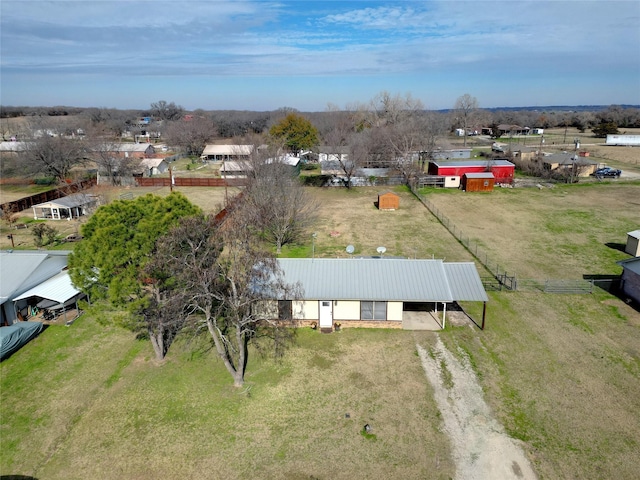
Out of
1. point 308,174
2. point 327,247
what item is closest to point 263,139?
point 308,174

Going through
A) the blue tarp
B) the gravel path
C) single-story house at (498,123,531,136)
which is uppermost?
single-story house at (498,123,531,136)

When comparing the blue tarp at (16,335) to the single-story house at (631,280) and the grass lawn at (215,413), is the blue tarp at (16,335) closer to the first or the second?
the grass lawn at (215,413)

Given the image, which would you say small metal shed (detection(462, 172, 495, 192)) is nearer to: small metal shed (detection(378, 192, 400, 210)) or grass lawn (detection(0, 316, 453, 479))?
small metal shed (detection(378, 192, 400, 210))

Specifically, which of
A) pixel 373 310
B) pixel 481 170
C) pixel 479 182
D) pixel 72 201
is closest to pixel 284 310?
pixel 373 310

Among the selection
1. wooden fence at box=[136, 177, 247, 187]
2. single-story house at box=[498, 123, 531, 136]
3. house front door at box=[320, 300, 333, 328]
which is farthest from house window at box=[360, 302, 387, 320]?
single-story house at box=[498, 123, 531, 136]

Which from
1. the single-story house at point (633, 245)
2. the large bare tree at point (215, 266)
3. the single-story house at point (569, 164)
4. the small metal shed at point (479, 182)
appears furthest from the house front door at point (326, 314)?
the single-story house at point (569, 164)

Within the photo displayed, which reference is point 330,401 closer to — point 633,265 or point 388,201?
point 633,265

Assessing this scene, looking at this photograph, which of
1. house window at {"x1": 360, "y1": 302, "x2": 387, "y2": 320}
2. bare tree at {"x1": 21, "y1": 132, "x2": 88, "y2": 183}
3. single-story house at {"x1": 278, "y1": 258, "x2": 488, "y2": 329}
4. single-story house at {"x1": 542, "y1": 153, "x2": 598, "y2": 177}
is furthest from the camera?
single-story house at {"x1": 542, "y1": 153, "x2": 598, "y2": 177}
